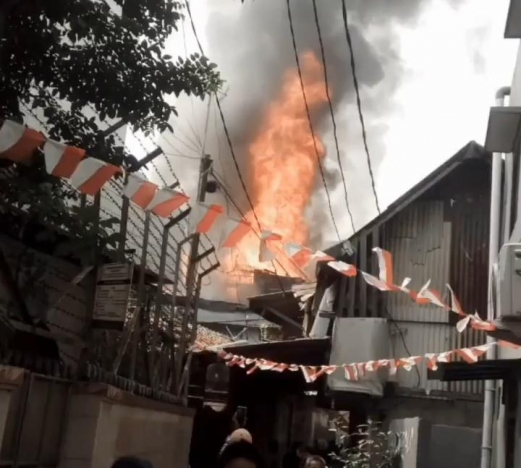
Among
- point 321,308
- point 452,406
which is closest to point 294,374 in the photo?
point 321,308

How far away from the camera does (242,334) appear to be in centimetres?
2916

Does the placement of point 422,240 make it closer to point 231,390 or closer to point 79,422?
point 231,390

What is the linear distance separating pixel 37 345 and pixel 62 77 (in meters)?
3.01

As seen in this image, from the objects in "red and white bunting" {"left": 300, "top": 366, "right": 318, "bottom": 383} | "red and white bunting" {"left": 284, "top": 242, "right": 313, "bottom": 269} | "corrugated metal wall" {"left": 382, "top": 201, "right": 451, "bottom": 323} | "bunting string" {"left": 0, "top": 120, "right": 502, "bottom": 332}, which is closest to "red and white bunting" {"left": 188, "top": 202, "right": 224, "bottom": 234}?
"bunting string" {"left": 0, "top": 120, "right": 502, "bottom": 332}

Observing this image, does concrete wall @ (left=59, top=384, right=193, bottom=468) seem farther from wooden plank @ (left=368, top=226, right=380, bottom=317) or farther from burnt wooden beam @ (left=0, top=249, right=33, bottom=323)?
wooden plank @ (left=368, top=226, right=380, bottom=317)

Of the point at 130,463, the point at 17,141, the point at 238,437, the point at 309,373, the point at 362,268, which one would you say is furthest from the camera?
the point at 362,268

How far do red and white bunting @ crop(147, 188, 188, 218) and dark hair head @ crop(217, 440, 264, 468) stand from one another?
3.75m

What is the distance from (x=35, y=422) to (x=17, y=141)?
8.59 ft

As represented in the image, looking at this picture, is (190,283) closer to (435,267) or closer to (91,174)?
(91,174)

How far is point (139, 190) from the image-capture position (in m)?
7.57

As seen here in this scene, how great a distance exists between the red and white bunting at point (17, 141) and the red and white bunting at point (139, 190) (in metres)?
0.99

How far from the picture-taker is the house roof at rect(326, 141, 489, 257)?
15375mm

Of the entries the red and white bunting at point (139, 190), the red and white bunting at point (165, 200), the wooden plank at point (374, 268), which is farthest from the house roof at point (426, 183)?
the red and white bunting at point (139, 190)

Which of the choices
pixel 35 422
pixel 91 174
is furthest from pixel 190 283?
pixel 35 422
